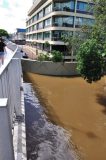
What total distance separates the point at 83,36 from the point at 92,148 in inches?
831

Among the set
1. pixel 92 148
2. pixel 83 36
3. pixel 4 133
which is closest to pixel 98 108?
pixel 92 148

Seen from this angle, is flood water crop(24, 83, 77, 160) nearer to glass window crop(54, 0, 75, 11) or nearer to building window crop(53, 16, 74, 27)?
Answer: building window crop(53, 16, 74, 27)

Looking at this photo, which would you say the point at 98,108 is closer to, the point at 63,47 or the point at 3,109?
the point at 3,109

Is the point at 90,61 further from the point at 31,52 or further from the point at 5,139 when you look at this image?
the point at 31,52

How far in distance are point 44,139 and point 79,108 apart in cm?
→ 659

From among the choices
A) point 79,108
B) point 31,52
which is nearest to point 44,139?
point 79,108

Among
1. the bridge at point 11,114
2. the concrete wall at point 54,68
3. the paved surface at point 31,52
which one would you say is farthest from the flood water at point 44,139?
the paved surface at point 31,52

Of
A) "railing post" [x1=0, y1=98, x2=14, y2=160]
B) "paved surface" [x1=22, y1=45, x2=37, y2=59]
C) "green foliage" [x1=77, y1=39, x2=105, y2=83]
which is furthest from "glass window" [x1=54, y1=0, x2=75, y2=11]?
"railing post" [x1=0, y1=98, x2=14, y2=160]

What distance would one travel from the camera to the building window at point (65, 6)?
44.3 metres

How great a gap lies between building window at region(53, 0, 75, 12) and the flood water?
Answer: 97.7ft

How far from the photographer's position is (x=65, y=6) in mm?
44250

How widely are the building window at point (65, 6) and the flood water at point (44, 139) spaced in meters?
29.8

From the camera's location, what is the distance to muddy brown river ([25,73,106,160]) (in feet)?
42.8

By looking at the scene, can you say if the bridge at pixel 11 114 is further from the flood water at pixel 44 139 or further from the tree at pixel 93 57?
the tree at pixel 93 57
